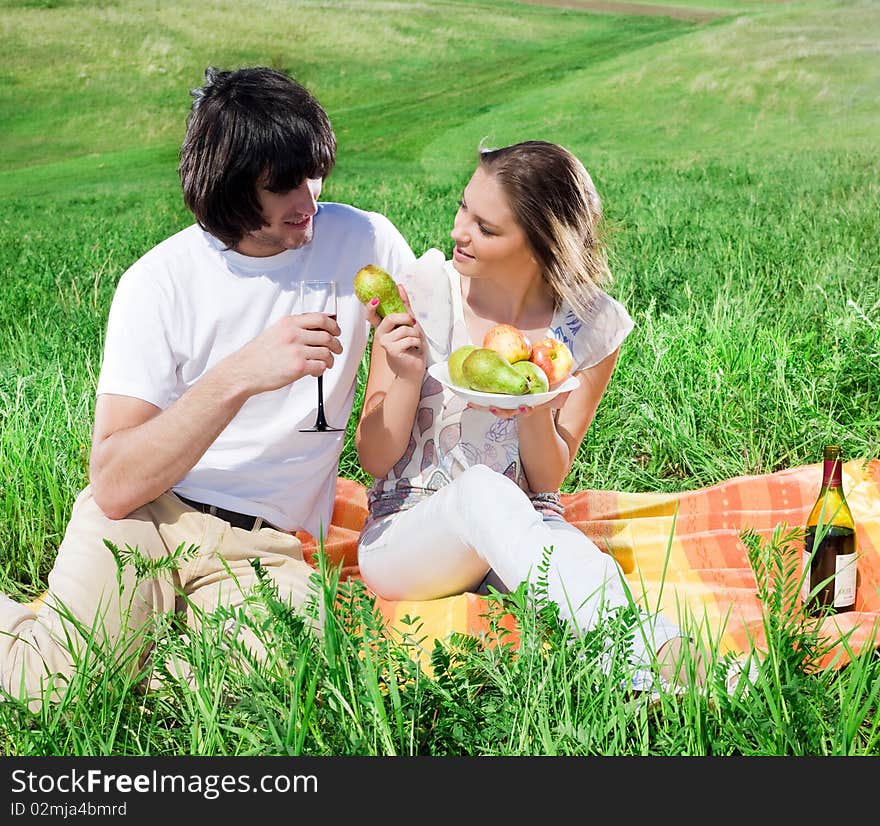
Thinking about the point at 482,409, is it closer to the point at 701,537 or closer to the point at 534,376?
the point at 534,376

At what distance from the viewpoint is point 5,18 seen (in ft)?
53.9

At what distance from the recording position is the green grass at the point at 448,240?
2.30 metres

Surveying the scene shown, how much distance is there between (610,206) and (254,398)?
6176mm

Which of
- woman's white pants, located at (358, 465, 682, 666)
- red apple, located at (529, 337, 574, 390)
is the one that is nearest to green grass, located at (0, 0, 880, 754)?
woman's white pants, located at (358, 465, 682, 666)

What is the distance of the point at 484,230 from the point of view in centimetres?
306

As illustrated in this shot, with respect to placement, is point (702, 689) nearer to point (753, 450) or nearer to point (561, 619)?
point (561, 619)

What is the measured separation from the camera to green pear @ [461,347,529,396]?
2791 millimetres

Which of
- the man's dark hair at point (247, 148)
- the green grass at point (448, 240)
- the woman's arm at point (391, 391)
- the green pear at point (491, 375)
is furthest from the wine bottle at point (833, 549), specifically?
the man's dark hair at point (247, 148)

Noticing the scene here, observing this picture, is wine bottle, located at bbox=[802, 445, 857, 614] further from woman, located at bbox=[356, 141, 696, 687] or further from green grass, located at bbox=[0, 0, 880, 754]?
woman, located at bbox=[356, 141, 696, 687]

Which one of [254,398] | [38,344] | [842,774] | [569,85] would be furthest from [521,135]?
[842,774]

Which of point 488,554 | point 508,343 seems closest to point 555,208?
point 508,343

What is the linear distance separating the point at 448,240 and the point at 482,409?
4.46m

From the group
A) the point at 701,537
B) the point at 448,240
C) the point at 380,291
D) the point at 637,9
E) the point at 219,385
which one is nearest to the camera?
the point at 219,385

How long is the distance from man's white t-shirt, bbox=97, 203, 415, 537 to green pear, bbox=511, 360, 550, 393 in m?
0.52
